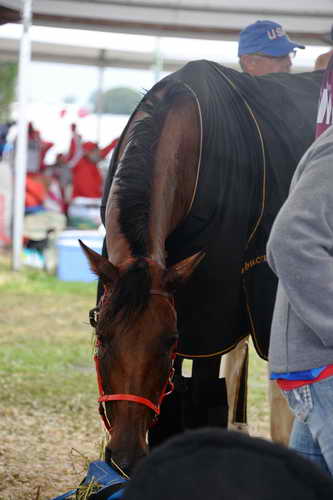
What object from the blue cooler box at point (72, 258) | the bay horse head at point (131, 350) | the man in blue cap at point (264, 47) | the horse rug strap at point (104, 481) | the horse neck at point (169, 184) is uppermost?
the man in blue cap at point (264, 47)

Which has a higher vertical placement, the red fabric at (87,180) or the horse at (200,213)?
the horse at (200,213)

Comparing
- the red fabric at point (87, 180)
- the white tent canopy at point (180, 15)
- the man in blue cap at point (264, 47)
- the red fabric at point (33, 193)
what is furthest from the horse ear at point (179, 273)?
the red fabric at point (87, 180)

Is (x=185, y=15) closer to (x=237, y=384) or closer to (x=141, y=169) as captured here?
(x=237, y=384)

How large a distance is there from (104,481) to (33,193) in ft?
28.8

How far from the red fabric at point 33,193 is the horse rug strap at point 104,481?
8.59 m

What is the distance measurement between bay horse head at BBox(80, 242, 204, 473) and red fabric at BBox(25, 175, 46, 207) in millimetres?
8586

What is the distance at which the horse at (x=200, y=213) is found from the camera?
2582 millimetres

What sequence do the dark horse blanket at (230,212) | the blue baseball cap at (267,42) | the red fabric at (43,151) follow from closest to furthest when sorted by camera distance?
the dark horse blanket at (230,212) < the blue baseball cap at (267,42) < the red fabric at (43,151)

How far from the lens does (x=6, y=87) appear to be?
2341 centimetres

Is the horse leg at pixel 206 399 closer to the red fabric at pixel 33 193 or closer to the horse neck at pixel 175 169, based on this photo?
the horse neck at pixel 175 169

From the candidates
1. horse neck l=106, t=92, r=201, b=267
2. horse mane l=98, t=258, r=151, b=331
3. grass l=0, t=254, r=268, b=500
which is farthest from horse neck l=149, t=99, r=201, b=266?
grass l=0, t=254, r=268, b=500

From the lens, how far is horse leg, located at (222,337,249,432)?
12.6 feet

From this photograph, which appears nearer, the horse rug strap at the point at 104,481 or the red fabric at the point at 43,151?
the horse rug strap at the point at 104,481

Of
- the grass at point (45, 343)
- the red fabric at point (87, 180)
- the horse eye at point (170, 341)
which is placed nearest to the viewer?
the horse eye at point (170, 341)
